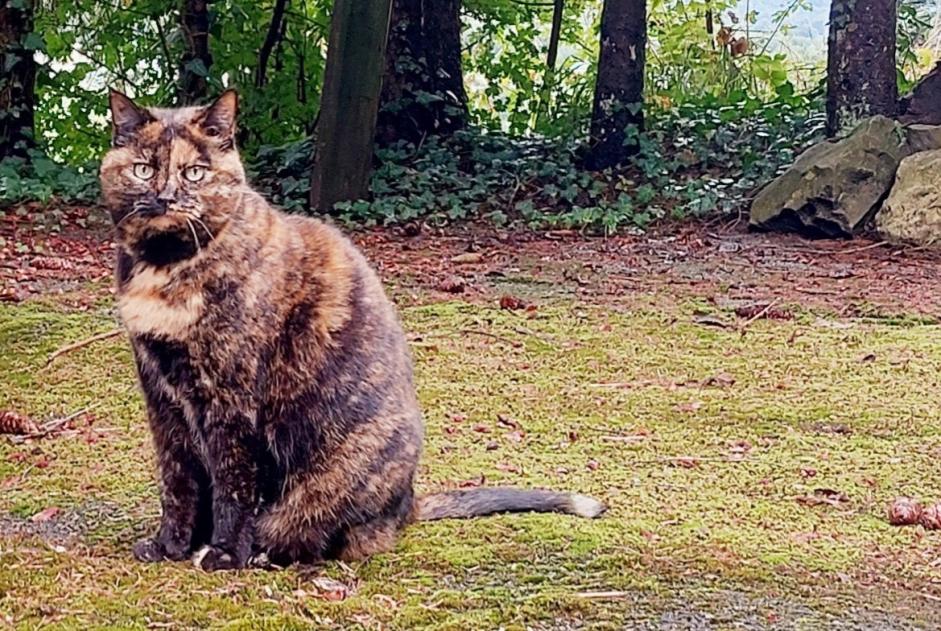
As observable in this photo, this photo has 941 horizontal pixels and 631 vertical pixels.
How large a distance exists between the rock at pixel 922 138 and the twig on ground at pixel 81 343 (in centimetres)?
546

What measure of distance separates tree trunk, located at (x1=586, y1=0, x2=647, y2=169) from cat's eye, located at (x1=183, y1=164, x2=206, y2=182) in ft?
21.9

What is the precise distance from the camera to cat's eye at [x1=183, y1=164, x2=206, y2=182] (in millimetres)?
2734

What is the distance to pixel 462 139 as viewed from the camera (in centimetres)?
973

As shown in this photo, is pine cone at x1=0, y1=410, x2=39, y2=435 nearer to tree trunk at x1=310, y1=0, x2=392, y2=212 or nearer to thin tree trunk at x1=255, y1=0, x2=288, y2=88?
tree trunk at x1=310, y1=0, x2=392, y2=212

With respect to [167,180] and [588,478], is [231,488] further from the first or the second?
[588,478]

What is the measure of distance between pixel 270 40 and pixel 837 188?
18.2ft

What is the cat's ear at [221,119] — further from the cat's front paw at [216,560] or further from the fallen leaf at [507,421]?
the fallen leaf at [507,421]

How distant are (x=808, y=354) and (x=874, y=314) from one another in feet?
2.98

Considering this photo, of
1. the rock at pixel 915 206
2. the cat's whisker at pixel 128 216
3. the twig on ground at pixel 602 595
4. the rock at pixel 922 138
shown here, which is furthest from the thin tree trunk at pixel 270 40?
the twig on ground at pixel 602 595

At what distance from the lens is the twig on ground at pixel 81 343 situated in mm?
4707

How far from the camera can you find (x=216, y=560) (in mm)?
2725

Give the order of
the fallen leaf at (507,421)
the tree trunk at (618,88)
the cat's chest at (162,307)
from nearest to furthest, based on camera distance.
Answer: the cat's chest at (162,307) < the fallen leaf at (507,421) < the tree trunk at (618,88)

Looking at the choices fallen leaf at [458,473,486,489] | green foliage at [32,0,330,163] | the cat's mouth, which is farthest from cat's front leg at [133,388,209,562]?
green foliage at [32,0,330,163]

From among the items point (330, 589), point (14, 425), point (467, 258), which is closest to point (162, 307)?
point (330, 589)
